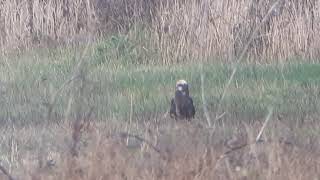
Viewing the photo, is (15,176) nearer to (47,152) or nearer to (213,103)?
(47,152)

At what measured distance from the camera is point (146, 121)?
7465 mm

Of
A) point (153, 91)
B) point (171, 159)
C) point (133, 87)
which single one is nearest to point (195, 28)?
point (133, 87)

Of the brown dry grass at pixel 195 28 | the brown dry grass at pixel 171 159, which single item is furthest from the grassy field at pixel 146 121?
Answer: the brown dry grass at pixel 195 28

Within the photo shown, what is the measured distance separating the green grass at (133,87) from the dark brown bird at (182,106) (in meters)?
0.34

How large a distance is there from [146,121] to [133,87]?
1.97 meters

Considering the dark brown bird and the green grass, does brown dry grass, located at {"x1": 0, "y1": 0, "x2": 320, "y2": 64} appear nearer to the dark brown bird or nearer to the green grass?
the green grass

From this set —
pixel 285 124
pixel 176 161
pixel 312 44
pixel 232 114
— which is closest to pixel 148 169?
pixel 176 161

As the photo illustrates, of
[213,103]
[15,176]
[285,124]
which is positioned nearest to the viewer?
[15,176]

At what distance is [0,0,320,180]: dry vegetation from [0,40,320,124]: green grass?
0.02 metres

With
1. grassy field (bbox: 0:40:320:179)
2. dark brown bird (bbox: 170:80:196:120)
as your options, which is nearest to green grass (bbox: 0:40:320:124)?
grassy field (bbox: 0:40:320:179)

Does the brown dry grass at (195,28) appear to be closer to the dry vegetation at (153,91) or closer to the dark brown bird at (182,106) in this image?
the dry vegetation at (153,91)

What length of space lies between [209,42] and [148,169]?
6.25 metres

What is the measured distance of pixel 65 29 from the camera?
41.7ft

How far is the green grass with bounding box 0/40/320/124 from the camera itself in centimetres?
→ 788
